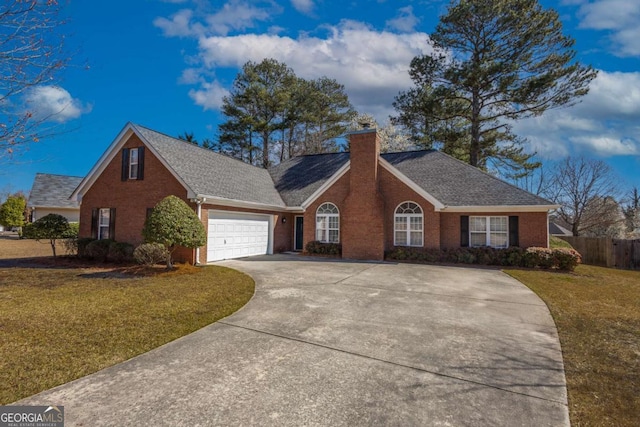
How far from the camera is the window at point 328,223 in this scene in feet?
58.6

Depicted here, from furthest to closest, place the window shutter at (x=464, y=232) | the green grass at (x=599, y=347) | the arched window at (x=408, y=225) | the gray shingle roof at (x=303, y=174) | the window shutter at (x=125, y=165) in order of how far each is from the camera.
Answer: the gray shingle roof at (x=303, y=174) → the arched window at (x=408, y=225) → the window shutter at (x=464, y=232) → the window shutter at (x=125, y=165) → the green grass at (x=599, y=347)

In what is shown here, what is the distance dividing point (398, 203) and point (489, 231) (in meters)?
4.73

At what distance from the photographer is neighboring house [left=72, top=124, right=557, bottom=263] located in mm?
14461

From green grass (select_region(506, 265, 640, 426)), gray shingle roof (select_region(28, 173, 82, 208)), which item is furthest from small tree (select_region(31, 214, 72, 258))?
gray shingle roof (select_region(28, 173, 82, 208))

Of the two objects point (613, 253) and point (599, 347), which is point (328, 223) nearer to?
point (599, 347)

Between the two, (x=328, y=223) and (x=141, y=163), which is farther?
(x=328, y=223)

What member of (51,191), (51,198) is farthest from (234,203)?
(51,191)

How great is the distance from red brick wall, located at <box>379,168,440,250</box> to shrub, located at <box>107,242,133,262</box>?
12379 mm

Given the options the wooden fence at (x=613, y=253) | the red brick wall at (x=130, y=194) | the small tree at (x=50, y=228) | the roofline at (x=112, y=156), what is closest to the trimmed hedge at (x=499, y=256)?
the wooden fence at (x=613, y=253)

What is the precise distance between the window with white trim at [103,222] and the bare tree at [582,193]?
3706cm

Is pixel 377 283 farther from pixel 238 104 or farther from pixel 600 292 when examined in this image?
pixel 238 104

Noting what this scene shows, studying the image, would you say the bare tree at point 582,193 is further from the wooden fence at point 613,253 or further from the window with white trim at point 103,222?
the window with white trim at point 103,222

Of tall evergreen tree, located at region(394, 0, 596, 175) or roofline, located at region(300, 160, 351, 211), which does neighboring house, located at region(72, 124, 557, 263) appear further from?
tall evergreen tree, located at region(394, 0, 596, 175)

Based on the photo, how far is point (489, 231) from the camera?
15891mm
